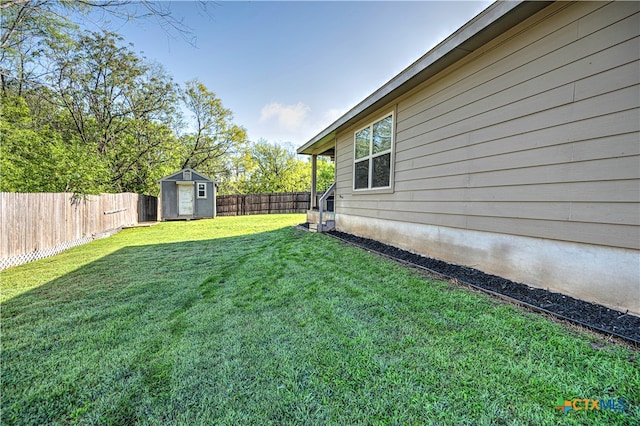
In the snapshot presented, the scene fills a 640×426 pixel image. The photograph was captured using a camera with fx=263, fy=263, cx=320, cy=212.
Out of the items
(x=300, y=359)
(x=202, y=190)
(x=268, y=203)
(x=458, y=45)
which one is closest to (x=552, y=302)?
(x=300, y=359)

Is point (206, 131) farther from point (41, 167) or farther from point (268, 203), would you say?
point (41, 167)

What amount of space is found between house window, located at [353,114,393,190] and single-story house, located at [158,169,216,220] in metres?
11.5

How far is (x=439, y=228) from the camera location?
151 inches

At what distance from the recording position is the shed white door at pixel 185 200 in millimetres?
14617

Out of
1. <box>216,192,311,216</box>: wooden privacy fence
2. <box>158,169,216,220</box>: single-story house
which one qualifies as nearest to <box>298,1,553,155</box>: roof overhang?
<box>158,169,216,220</box>: single-story house

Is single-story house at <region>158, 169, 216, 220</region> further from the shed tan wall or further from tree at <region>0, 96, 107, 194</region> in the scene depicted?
the shed tan wall

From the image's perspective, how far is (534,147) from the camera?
2623 mm

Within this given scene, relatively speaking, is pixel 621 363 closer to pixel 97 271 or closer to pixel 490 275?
pixel 490 275

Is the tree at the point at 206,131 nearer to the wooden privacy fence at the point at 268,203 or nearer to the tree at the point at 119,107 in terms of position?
the tree at the point at 119,107

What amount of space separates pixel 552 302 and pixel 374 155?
3.91m

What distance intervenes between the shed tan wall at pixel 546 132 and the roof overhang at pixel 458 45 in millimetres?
115

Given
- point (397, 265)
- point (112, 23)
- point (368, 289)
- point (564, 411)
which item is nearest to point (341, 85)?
point (112, 23)

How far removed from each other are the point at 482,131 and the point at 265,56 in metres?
9.22

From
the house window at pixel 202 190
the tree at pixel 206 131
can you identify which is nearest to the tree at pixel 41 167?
the house window at pixel 202 190
